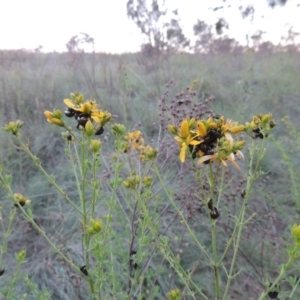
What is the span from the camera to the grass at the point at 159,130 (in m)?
1.89

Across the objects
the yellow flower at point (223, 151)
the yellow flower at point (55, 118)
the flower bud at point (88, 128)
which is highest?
the yellow flower at point (55, 118)

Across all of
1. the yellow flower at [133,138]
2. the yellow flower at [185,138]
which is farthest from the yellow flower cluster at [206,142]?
the yellow flower at [133,138]

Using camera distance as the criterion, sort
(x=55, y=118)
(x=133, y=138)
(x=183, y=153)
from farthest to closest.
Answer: (x=133, y=138) < (x=55, y=118) < (x=183, y=153)

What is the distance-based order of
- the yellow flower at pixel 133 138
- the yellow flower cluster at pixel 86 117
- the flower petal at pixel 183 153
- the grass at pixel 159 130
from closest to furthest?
the flower petal at pixel 183 153 < the yellow flower cluster at pixel 86 117 < the yellow flower at pixel 133 138 < the grass at pixel 159 130

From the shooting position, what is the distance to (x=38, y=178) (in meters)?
2.75

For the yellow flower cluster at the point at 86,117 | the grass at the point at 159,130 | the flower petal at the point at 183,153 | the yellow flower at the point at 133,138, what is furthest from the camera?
the grass at the point at 159,130

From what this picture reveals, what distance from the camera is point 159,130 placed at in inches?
65.4

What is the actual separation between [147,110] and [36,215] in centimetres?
145

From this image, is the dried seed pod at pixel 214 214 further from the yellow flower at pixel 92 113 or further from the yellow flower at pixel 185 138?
the yellow flower at pixel 92 113

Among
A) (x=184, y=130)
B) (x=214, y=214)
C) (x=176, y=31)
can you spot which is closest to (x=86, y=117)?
(x=184, y=130)

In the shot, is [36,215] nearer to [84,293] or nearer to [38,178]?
[38,178]

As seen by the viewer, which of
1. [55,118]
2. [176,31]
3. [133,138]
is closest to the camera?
[55,118]

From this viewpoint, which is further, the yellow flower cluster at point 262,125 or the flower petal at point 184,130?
the yellow flower cluster at point 262,125

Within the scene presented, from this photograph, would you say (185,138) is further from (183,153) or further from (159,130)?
(159,130)
